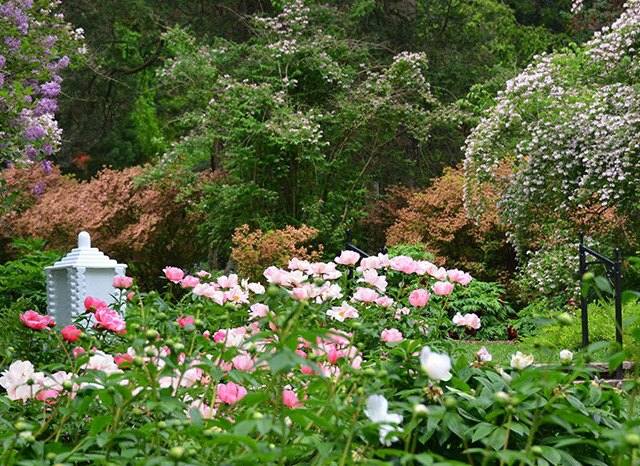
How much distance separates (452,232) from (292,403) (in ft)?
29.5

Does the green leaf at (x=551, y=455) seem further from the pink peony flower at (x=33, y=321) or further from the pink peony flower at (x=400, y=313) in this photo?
the pink peony flower at (x=33, y=321)

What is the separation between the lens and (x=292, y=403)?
1681mm

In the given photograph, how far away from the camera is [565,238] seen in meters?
8.45

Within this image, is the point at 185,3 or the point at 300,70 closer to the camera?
the point at 300,70

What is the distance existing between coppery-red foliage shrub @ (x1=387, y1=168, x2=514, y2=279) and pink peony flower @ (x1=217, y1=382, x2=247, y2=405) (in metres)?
8.40

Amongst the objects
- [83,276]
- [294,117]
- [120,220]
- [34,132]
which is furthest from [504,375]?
[120,220]

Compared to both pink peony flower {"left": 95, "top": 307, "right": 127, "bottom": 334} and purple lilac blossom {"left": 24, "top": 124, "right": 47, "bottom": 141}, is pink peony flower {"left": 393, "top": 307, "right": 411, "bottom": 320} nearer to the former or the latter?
pink peony flower {"left": 95, "top": 307, "right": 127, "bottom": 334}

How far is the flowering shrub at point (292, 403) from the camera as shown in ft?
4.51

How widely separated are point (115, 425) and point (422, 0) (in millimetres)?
13026

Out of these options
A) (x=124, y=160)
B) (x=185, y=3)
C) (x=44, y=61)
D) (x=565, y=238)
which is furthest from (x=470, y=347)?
(x=124, y=160)

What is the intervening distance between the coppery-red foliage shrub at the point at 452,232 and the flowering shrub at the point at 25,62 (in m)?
5.08

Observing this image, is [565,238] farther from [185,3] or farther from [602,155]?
[185,3]

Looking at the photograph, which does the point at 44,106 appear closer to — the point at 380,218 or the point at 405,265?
the point at 405,265

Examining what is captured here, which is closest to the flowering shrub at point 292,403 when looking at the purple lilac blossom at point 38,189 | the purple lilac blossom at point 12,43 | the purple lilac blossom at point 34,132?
the purple lilac blossom at point 12,43
